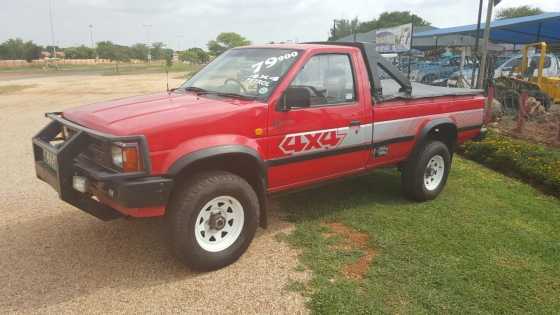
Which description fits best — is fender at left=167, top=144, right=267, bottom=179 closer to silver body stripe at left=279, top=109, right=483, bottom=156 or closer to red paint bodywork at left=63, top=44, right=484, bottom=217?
red paint bodywork at left=63, top=44, right=484, bottom=217

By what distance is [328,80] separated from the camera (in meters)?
4.25

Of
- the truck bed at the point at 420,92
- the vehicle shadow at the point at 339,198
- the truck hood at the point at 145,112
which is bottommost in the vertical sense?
the vehicle shadow at the point at 339,198

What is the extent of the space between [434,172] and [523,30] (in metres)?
18.5

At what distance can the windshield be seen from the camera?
155 inches

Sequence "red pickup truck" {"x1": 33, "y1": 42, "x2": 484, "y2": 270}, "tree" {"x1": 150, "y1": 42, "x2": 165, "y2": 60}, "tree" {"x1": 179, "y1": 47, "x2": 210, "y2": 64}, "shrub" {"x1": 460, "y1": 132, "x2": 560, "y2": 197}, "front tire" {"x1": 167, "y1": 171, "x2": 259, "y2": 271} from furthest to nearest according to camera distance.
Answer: "tree" {"x1": 179, "y1": 47, "x2": 210, "y2": 64} < "tree" {"x1": 150, "y1": 42, "x2": 165, "y2": 60} < "shrub" {"x1": 460, "y1": 132, "x2": 560, "y2": 197} < "front tire" {"x1": 167, "y1": 171, "x2": 259, "y2": 271} < "red pickup truck" {"x1": 33, "y1": 42, "x2": 484, "y2": 270}

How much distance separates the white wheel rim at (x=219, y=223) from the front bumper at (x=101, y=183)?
40cm

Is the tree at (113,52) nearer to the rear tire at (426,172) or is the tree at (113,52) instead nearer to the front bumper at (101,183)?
the rear tire at (426,172)

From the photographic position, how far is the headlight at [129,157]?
308cm

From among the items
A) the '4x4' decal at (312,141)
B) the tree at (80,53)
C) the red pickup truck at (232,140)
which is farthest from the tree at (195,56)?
the tree at (80,53)

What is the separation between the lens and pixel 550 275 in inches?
144

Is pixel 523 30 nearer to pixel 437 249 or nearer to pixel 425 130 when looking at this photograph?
pixel 425 130

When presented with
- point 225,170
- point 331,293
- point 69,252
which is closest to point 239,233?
point 225,170

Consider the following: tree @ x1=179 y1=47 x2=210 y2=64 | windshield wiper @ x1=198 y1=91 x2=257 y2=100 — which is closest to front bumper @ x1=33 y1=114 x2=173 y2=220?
windshield wiper @ x1=198 y1=91 x2=257 y2=100

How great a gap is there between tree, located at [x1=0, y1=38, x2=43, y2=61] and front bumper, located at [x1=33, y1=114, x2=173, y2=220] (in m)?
83.4
